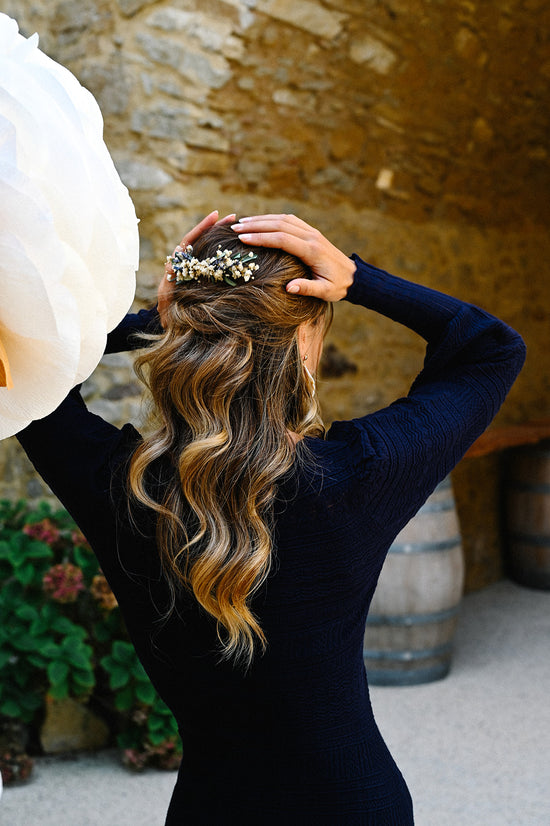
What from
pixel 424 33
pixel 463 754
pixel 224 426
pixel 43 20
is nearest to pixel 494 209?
pixel 424 33

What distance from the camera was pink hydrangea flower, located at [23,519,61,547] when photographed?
2965mm

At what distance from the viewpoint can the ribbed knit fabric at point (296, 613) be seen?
1070mm

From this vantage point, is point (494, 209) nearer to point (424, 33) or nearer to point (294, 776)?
point (424, 33)

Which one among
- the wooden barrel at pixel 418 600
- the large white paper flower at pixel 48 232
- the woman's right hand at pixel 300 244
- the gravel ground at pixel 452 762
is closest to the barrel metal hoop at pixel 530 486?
the gravel ground at pixel 452 762

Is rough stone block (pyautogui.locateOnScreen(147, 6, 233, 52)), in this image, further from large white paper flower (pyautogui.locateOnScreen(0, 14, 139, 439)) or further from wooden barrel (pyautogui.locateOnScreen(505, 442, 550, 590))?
large white paper flower (pyautogui.locateOnScreen(0, 14, 139, 439))

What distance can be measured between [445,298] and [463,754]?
241 centimetres

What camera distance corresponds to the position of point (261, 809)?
1.12 m

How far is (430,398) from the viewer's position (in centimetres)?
116

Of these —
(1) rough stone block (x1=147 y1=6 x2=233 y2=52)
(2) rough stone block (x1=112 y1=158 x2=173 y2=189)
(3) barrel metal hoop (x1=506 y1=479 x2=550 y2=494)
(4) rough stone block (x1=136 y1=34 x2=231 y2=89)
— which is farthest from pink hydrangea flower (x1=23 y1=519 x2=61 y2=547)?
(3) barrel metal hoop (x1=506 y1=479 x2=550 y2=494)

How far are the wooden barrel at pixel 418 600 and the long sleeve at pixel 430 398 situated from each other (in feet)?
7.80

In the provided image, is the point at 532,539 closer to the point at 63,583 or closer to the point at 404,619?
the point at 404,619

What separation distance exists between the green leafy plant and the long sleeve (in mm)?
1890

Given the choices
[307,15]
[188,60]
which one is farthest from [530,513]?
[188,60]

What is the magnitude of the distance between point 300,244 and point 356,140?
3.28m
